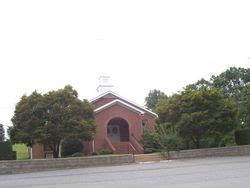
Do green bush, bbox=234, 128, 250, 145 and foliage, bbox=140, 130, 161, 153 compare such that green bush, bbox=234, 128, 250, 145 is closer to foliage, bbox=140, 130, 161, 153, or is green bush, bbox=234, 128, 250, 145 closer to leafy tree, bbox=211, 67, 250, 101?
foliage, bbox=140, 130, 161, 153

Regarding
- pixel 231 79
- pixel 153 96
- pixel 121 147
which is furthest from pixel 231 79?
pixel 153 96

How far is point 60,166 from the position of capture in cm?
2480

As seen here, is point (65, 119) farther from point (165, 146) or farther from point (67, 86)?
point (165, 146)

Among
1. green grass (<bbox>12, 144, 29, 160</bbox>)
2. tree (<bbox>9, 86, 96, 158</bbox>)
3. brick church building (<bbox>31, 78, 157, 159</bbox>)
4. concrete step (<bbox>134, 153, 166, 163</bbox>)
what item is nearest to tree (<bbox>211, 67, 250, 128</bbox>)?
brick church building (<bbox>31, 78, 157, 159</bbox>)

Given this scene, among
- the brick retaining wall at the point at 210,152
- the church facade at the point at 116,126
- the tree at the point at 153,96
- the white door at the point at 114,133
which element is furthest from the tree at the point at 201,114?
the tree at the point at 153,96

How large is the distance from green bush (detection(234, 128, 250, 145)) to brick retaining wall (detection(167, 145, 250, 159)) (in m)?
2.46

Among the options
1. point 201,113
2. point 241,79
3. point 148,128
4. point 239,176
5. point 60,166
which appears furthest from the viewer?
point 241,79

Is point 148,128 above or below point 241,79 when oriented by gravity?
below

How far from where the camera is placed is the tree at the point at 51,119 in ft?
90.8

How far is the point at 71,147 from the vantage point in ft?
113

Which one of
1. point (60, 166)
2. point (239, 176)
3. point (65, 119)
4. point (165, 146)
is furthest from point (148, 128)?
point (239, 176)

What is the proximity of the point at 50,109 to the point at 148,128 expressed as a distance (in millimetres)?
14653

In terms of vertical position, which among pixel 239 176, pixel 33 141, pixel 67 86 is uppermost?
pixel 67 86

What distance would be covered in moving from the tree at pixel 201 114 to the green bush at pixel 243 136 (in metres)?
1.69
